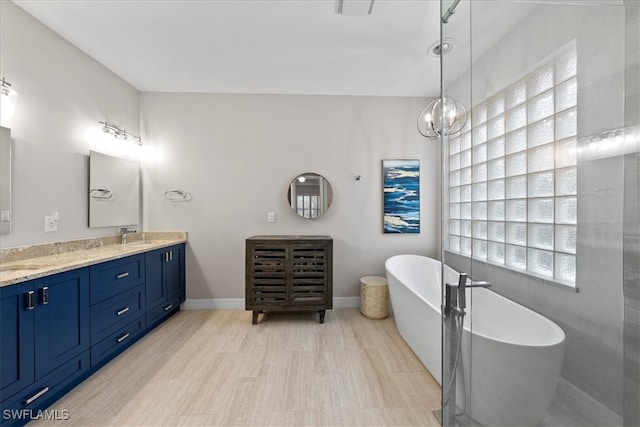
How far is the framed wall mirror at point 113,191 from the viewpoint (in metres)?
2.66

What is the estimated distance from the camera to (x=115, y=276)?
2.24 metres

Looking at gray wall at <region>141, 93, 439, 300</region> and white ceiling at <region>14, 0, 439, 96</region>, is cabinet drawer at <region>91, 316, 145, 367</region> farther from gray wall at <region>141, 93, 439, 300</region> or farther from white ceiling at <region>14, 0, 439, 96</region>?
white ceiling at <region>14, 0, 439, 96</region>

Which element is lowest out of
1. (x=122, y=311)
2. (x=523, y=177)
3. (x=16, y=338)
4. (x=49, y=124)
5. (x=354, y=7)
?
(x=122, y=311)

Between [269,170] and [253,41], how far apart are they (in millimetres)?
1424

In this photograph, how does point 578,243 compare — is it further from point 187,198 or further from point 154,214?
point 154,214

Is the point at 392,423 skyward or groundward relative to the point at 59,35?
groundward

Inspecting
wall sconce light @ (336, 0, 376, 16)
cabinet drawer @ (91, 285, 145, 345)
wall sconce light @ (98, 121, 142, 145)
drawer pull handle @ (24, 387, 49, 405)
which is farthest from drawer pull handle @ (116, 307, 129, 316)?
wall sconce light @ (336, 0, 376, 16)

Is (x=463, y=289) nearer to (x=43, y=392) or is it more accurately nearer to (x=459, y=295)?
(x=459, y=295)

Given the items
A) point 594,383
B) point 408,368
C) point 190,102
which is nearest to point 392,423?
point 408,368

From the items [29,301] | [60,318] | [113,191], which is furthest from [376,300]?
[113,191]

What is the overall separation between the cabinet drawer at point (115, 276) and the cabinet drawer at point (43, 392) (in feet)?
1.36

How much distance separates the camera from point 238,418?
161cm

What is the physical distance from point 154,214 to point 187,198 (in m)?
0.45

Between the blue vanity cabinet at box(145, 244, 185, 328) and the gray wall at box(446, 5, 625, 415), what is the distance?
3063 millimetres
